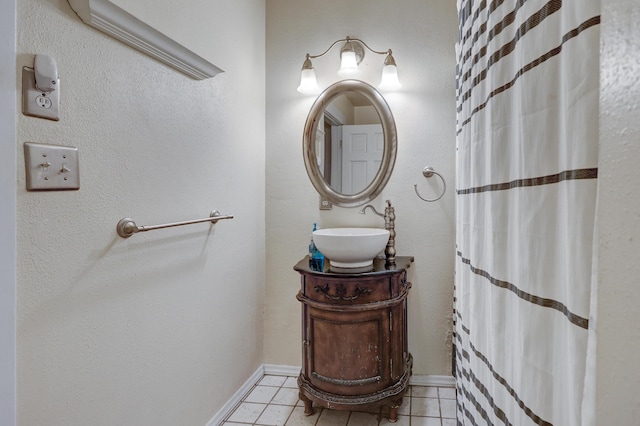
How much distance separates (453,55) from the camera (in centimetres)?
222

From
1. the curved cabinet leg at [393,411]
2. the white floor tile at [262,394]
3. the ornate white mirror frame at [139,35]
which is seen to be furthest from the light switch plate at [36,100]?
the curved cabinet leg at [393,411]

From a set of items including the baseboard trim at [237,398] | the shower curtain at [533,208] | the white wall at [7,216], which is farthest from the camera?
the baseboard trim at [237,398]

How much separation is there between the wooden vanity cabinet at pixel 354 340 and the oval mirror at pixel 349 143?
0.61 meters

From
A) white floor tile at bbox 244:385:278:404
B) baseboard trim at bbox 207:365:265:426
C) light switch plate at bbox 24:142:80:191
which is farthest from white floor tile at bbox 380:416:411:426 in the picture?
light switch plate at bbox 24:142:80:191

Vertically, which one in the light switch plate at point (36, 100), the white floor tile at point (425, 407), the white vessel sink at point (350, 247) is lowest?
the white floor tile at point (425, 407)

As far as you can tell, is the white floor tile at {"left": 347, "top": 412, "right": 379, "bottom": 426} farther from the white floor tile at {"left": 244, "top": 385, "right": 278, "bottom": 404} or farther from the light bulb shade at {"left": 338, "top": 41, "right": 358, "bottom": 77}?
the light bulb shade at {"left": 338, "top": 41, "right": 358, "bottom": 77}

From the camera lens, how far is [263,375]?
7.93 ft

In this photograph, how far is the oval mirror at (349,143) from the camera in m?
2.29

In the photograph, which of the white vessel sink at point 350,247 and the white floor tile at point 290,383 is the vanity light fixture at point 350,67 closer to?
the white vessel sink at point 350,247

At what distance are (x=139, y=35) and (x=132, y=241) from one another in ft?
2.31

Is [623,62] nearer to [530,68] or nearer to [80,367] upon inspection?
[530,68]

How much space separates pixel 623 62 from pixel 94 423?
A: 150cm

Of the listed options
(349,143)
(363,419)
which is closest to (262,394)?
(363,419)

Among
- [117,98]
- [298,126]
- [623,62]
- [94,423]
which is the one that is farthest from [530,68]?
[298,126]
